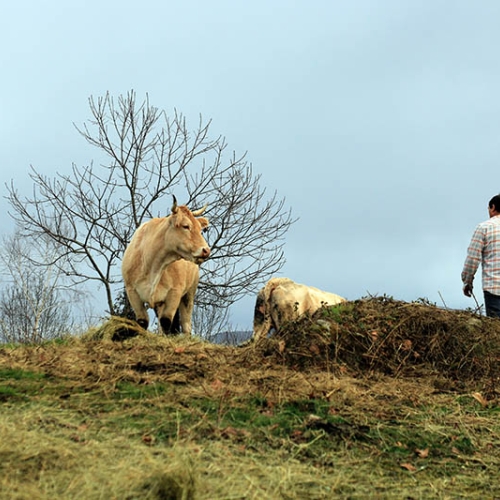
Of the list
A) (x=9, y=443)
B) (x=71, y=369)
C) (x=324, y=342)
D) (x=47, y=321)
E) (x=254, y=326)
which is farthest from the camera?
(x=47, y=321)

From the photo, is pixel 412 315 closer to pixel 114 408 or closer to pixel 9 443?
pixel 114 408

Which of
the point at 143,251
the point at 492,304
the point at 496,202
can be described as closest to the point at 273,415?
the point at 492,304

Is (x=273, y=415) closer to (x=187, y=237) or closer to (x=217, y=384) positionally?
(x=217, y=384)

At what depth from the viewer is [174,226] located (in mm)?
12078

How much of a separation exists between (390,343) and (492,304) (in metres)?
3.02

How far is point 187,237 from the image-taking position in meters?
12.0

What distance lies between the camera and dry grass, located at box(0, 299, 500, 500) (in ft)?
13.2

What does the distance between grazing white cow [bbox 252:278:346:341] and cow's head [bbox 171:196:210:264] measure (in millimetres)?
1342

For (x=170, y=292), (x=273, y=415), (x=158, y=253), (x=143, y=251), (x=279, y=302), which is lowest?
(x=273, y=415)

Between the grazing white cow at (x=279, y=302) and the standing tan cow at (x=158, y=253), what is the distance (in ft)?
4.36

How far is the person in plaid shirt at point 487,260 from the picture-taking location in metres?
10.3

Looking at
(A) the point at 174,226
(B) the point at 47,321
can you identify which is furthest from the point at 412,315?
(B) the point at 47,321

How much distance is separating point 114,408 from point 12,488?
167 centimetres

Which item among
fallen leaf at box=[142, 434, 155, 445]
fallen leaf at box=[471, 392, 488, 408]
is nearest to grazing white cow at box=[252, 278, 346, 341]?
fallen leaf at box=[471, 392, 488, 408]
